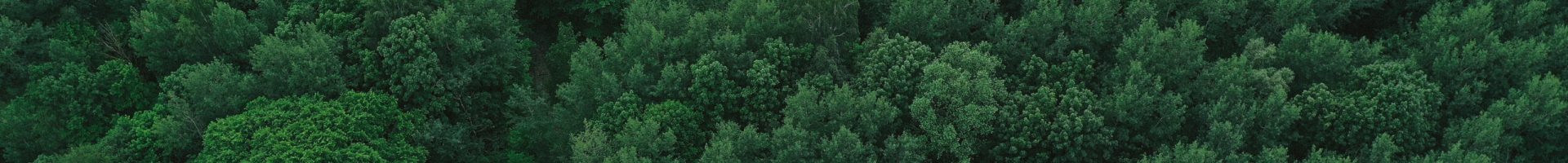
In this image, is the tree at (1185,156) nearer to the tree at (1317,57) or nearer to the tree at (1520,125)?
the tree at (1317,57)

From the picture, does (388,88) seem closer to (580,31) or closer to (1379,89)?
(580,31)

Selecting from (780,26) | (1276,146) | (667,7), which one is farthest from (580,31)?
(1276,146)

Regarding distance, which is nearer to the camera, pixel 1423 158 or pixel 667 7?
pixel 1423 158

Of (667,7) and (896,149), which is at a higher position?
(667,7)

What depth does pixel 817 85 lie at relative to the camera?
1533 inches

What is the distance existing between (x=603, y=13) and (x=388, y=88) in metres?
11.7

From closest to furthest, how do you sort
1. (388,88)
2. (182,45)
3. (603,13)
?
(388,88) < (182,45) < (603,13)

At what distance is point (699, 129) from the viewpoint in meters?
39.1

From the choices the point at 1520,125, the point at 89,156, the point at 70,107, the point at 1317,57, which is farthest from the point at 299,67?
the point at 1520,125

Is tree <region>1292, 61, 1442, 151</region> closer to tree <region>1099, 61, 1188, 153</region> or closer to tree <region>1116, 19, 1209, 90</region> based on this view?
tree <region>1116, 19, 1209, 90</region>

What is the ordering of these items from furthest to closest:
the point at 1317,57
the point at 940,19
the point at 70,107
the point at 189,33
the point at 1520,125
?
the point at 70,107, the point at 189,33, the point at 940,19, the point at 1317,57, the point at 1520,125

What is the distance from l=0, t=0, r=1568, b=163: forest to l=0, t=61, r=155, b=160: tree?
0.32 feet

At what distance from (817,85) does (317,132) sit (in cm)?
1484

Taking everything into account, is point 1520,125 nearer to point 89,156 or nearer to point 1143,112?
point 1143,112
